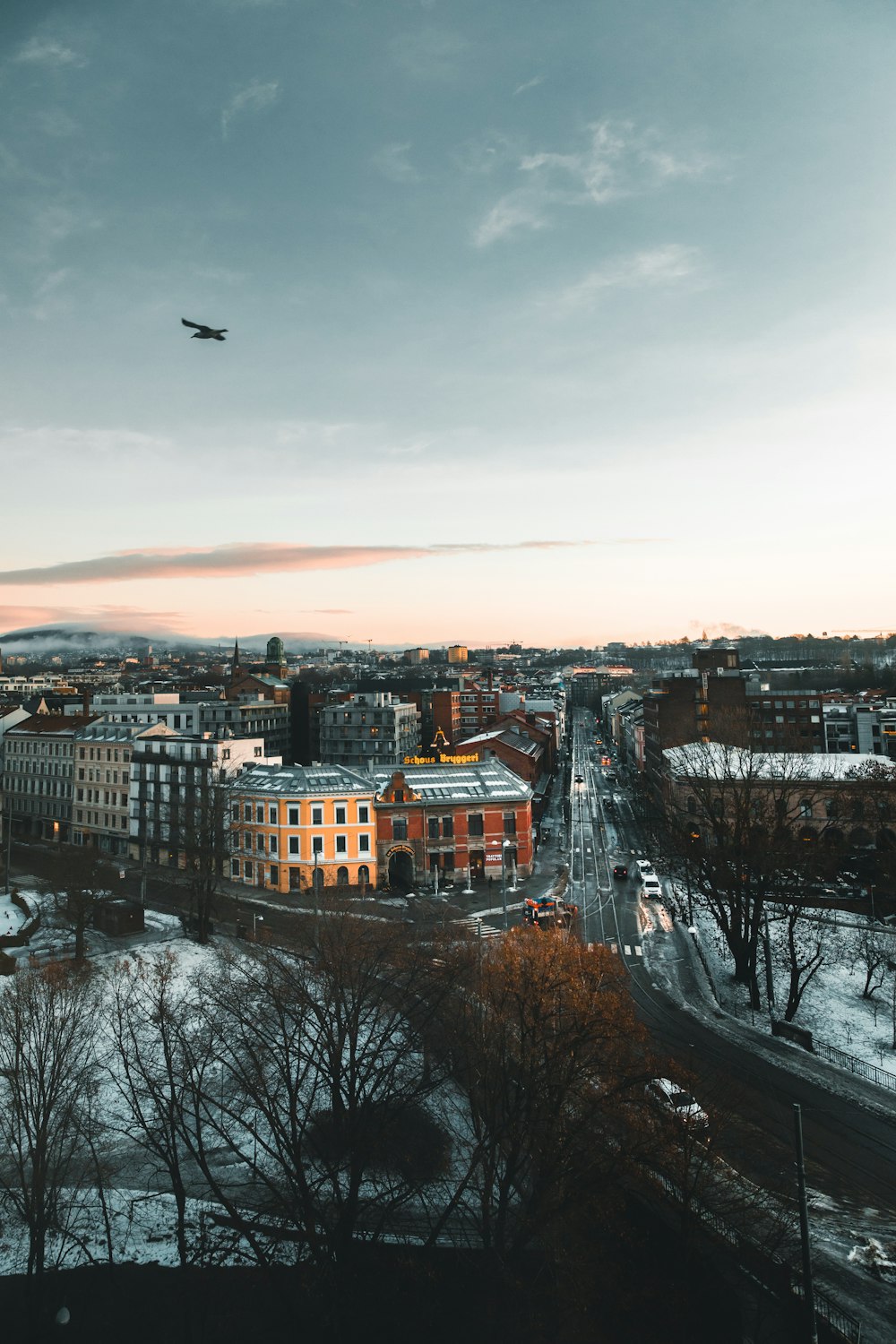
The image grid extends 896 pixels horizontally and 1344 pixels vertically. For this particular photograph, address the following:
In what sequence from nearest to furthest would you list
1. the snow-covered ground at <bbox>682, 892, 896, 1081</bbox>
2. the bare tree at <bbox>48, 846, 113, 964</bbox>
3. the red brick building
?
the snow-covered ground at <bbox>682, 892, 896, 1081</bbox>
the bare tree at <bbox>48, 846, 113, 964</bbox>
the red brick building

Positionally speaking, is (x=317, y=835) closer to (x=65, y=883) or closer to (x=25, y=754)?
(x=65, y=883)

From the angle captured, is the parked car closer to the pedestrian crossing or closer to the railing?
the railing

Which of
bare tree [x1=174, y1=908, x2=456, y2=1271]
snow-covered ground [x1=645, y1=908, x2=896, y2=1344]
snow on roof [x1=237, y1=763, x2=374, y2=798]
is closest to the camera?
snow-covered ground [x1=645, y1=908, x2=896, y2=1344]

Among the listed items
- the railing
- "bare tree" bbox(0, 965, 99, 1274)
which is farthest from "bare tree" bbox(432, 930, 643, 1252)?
"bare tree" bbox(0, 965, 99, 1274)

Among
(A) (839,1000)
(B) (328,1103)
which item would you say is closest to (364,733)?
(A) (839,1000)

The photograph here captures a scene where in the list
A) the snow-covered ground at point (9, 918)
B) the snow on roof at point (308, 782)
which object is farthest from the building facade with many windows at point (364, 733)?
the snow-covered ground at point (9, 918)

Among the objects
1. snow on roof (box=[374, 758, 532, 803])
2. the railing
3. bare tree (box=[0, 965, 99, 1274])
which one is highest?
snow on roof (box=[374, 758, 532, 803])

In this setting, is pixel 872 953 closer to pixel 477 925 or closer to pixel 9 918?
pixel 477 925
